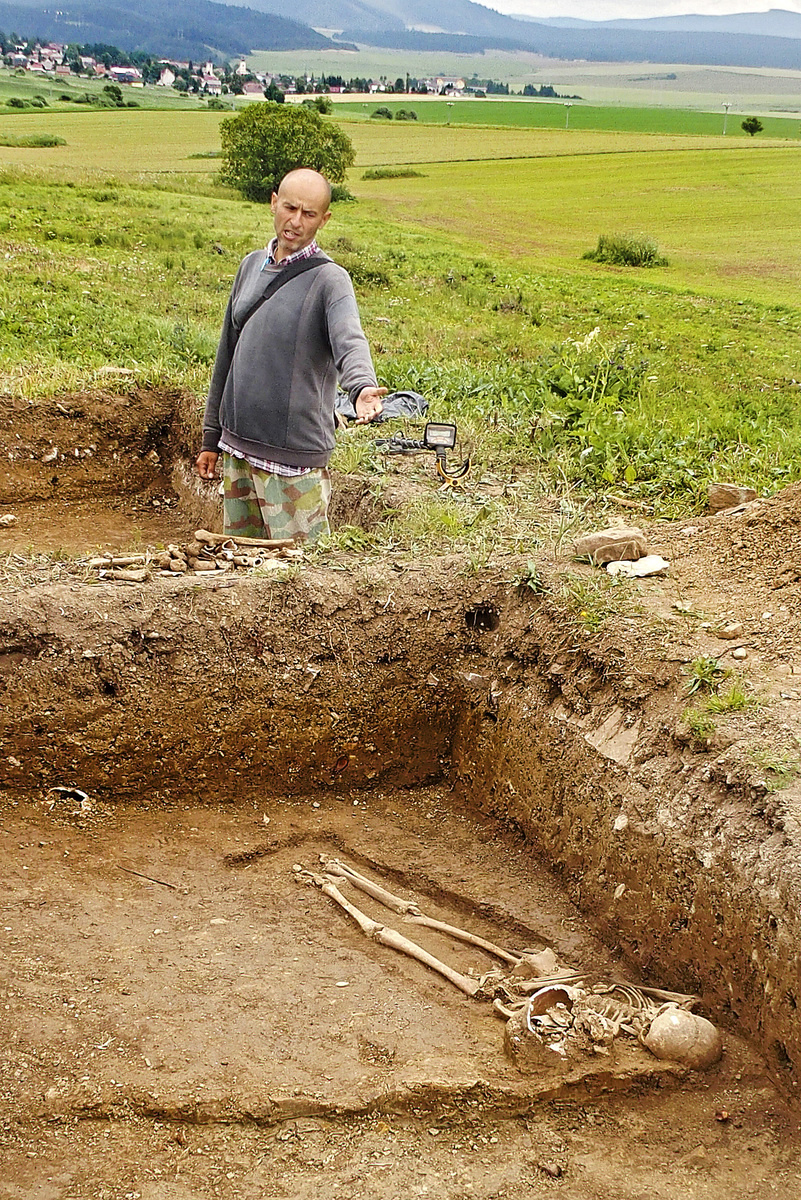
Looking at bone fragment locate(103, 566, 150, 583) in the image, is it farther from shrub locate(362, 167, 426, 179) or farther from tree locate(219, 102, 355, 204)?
shrub locate(362, 167, 426, 179)

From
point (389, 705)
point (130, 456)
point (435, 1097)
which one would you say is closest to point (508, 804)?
point (389, 705)

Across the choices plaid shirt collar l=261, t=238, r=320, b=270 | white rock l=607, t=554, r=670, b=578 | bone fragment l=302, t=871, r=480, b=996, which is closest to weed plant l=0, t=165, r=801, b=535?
white rock l=607, t=554, r=670, b=578

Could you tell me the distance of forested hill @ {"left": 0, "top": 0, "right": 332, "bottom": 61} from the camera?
97.7 feet

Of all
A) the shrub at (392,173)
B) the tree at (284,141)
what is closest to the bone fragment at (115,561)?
the tree at (284,141)

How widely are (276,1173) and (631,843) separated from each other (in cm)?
140

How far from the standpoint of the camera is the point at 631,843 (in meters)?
3.02

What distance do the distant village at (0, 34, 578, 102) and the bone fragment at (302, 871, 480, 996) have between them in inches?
536

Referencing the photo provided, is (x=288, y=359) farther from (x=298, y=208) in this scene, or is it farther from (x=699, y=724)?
(x=699, y=724)

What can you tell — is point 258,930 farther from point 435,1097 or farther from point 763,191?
point 763,191

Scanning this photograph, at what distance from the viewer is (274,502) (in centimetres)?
402

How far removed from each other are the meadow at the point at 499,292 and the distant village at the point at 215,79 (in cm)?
80

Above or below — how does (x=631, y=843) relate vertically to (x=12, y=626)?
below

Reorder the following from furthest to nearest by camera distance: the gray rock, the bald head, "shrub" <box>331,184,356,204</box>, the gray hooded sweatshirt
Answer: "shrub" <box>331,184,356,204</box> → the gray rock → the gray hooded sweatshirt → the bald head

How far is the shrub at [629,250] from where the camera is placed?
36.5 feet
